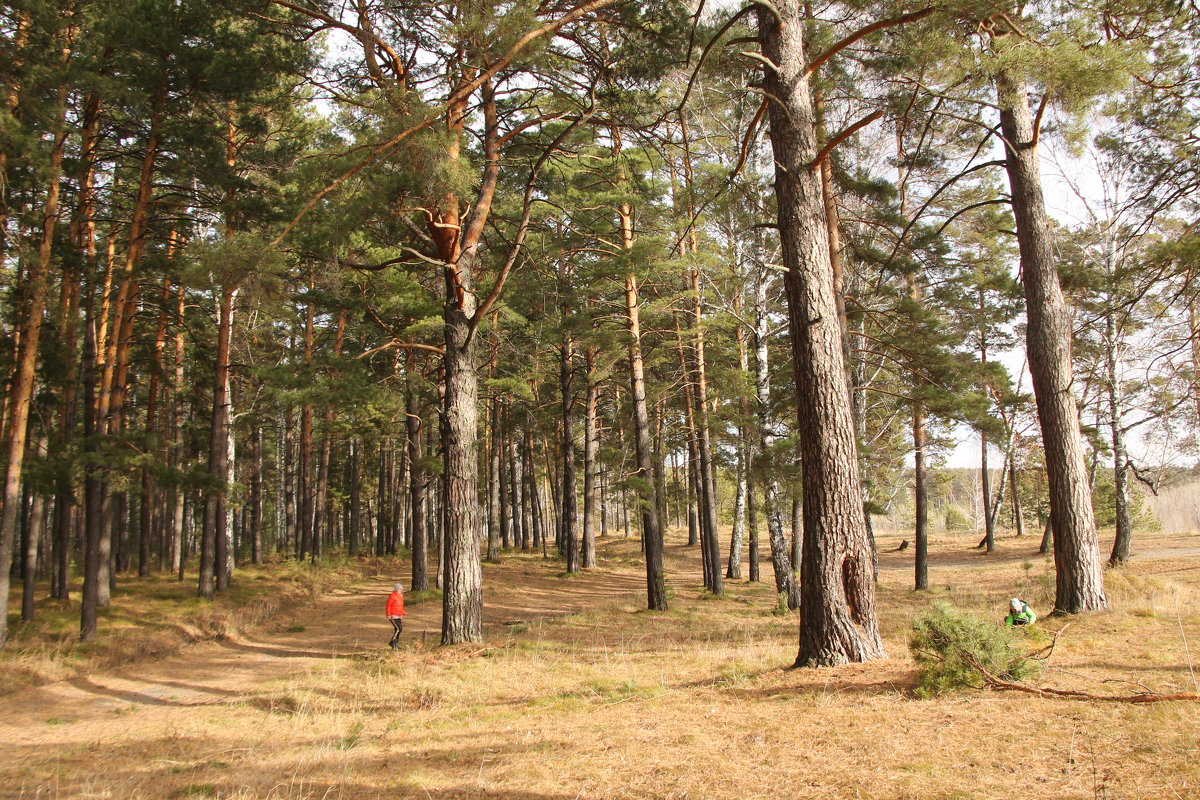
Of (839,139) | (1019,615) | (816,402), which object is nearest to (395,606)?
(816,402)

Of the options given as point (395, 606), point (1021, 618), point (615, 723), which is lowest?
point (395, 606)

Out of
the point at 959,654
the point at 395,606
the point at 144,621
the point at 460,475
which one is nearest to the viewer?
the point at 959,654

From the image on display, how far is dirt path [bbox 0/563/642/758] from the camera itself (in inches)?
330

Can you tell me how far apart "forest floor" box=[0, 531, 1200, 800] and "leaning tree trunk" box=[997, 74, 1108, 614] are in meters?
0.75

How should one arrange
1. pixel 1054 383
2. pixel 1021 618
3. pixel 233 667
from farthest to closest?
pixel 233 667 < pixel 1054 383 < pixel 1021 618

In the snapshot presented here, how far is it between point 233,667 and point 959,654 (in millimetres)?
11934

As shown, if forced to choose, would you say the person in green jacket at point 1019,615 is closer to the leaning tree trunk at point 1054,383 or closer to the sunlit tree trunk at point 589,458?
the leaning tree trunk at point 1054,383

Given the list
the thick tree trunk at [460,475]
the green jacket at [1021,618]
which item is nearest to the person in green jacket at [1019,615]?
the green jacket at [1021,618]

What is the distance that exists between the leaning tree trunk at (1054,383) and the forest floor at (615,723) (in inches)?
29.5

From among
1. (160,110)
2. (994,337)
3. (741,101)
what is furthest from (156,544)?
(994,337)

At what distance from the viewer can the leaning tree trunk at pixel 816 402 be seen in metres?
6.36

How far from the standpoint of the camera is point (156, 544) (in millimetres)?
41844

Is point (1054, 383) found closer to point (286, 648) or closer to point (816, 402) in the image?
point (816, 402)

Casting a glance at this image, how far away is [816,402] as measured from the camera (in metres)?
6.64
